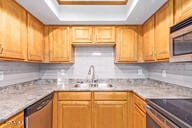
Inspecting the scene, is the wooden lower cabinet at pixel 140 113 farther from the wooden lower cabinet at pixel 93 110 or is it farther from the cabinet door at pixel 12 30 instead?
the cabinet door at pixel 12 30

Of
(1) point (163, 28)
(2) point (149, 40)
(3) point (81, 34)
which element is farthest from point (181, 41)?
(3) point (81, 34)

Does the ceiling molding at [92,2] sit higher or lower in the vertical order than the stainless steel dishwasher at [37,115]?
higher

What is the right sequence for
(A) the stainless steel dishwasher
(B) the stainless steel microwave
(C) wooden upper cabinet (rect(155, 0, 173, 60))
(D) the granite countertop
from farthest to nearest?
(C) wooden upper cabinet (rect(155, 0, 173, 60)) < (A) the stainless steel dishwasher < (D) the granite countertop < (B) the stainless steel microwave

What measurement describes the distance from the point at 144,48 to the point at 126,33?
41cm

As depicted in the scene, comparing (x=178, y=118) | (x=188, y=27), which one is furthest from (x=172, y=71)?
(x=178, y=118)

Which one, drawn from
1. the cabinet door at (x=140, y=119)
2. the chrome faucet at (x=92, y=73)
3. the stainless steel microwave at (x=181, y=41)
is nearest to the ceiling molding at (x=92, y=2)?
the chrome faucet at (x=92, y=73)

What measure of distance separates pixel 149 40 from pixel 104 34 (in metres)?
0.80

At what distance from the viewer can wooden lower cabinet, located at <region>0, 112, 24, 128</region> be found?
4.46 feet

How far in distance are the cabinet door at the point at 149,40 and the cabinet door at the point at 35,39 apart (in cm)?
169

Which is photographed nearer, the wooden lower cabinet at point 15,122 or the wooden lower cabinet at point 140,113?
the wooden lower cabinet at point 15,122

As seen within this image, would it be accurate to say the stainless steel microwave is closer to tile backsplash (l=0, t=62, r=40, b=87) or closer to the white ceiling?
the white ceiling

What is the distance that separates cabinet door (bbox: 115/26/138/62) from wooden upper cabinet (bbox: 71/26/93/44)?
50 cm

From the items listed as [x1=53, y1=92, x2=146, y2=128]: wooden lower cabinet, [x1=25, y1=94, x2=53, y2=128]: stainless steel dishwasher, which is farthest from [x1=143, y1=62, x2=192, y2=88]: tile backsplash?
[x1=25, y1=94, x2=53, y2=128]: stainless steel dishwasher

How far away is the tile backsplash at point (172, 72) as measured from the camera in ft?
7.53
